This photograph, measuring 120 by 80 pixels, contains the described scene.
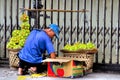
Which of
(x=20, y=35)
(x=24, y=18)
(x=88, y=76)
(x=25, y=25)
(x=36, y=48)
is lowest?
(x=88, y=76)

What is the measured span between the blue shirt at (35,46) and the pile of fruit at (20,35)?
48cm

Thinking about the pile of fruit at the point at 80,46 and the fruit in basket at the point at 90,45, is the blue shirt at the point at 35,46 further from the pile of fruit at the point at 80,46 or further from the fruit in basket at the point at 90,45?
the fruit in basket at the point at 90,45

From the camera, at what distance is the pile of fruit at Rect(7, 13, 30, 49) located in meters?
8.81

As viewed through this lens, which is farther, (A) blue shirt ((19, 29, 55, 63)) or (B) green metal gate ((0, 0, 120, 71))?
(B) green metal gate ((0, 0, 120, 71))

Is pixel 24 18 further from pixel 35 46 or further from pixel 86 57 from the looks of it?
pixel 86 57

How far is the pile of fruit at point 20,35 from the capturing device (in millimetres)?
8812

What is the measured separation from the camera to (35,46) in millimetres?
8227

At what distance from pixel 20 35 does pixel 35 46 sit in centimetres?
77

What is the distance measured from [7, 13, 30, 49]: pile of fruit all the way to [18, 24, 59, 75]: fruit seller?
443 millimetres

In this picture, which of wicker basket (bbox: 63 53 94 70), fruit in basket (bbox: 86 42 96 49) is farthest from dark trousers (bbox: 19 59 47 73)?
fruit in basket (bbox: 86 42 96 49)

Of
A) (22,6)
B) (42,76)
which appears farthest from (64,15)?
(42,76)

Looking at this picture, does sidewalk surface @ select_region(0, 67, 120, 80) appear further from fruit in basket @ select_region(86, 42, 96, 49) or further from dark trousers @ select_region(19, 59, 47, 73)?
fruit in basket @ select_region(86, 42, 96, 49)

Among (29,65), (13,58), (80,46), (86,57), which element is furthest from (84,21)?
(13,58)

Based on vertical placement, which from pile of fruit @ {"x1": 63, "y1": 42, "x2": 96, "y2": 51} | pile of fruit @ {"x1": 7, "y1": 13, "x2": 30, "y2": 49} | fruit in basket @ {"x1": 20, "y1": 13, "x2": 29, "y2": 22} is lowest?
pile of fruit @ {"x1": 63, "y1": 42, "x2": 96, "y2": 51}
